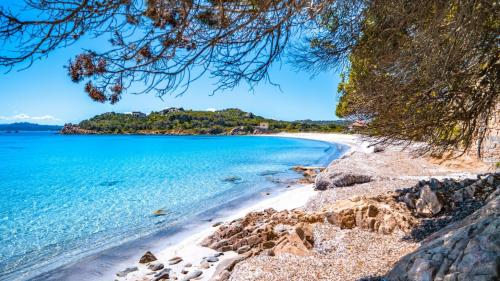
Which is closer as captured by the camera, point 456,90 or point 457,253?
point 457,253

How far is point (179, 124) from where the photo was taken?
111 meters

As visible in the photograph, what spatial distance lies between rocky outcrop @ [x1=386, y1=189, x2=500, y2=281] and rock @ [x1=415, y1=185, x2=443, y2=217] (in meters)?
2.64

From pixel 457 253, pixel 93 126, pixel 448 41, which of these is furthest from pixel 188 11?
pixel 93 126

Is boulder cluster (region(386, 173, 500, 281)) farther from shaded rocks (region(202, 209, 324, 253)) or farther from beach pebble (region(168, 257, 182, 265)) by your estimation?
beach pebble (region(168, 257, 182, 265))

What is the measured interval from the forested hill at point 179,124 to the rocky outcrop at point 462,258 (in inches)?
3738

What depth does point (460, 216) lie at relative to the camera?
478cm

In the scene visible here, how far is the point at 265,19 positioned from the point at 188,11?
1.14 m

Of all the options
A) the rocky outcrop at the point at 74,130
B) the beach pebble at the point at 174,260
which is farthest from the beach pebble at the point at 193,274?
the rocky outcrop at the point at 74,130

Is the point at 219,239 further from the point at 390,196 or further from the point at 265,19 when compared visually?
the point at 265,19

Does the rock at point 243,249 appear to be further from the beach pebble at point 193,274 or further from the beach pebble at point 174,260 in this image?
the beach pebble at point 174,260

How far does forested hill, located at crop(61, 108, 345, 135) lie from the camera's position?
103562mm

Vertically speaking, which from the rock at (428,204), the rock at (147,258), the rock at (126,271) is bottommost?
the rock at (126,271)

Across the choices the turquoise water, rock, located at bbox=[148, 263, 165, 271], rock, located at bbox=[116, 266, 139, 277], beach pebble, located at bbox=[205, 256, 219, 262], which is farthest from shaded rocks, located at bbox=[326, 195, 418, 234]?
the turquoise water

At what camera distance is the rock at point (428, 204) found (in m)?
5.21
